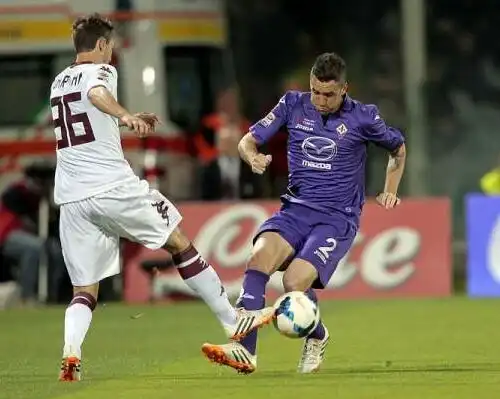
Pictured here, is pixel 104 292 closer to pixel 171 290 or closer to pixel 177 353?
pixel 171 290

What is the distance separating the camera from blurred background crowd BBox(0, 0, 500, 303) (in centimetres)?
1967

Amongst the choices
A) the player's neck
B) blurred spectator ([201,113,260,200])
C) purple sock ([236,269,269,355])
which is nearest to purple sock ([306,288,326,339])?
purple sock ([236,269,269,355])

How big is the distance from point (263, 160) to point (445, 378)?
1623 mm

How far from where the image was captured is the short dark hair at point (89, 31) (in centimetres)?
998

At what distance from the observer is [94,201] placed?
10039 mm

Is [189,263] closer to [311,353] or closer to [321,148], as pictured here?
[311,353]

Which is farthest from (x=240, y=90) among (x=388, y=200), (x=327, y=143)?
(x=388, y=200)

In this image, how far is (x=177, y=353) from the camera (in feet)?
40.5

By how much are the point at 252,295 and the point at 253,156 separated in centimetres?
81

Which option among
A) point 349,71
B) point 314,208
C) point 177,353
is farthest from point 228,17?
point 314,208

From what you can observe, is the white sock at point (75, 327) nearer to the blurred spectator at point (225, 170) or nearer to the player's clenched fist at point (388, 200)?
the player's clenched fist at point (388, 200)

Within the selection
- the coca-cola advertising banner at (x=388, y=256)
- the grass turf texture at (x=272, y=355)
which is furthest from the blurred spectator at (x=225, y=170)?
the grass turf texture at (x=272, y=355)

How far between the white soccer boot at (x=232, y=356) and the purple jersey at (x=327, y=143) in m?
1.02

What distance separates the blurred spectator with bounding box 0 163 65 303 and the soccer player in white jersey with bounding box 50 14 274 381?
8.27 m
